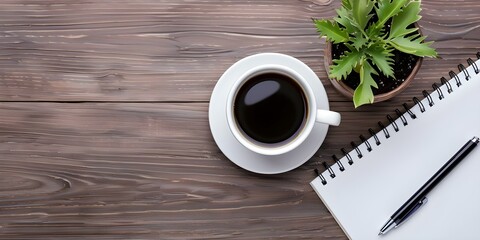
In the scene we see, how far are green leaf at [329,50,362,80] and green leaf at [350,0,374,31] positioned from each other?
0.04 m

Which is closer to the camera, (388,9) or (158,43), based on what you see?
(388,9)

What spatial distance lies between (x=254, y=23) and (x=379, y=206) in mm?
346

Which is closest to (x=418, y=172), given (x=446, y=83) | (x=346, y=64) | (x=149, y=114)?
(x=446, y=83)

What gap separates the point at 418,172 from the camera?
94 centimetres

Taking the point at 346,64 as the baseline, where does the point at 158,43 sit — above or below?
above

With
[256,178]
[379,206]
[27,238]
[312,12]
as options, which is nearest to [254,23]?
[312,12]

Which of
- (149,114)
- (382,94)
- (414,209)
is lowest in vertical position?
(414,209)

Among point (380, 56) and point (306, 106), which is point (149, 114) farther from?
point (380, 56)

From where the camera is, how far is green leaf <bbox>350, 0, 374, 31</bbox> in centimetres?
78

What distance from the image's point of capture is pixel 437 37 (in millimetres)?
955

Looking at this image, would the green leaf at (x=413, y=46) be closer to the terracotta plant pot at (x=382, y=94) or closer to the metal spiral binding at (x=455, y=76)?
the terracotta plant pot at (x=382, y=94)

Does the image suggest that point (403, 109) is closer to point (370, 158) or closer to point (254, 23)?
point (370, 158)

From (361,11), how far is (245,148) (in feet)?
0.90

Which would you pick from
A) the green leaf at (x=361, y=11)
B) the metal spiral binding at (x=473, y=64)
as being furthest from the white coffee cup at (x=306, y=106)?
the metal spiral binding at (x=473, y=64)
